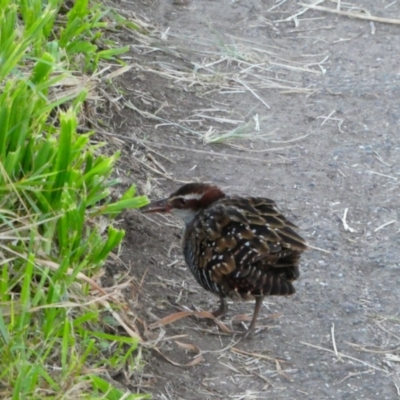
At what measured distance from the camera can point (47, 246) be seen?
4574 mm

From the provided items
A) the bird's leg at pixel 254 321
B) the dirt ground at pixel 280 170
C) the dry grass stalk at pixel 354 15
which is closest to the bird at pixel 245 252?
the bird's leg at pixel 254 321

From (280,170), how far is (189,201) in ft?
4.72

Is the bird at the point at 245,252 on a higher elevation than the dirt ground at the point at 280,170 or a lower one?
higher

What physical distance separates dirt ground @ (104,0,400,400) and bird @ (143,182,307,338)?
280 mm

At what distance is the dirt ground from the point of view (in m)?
5.29

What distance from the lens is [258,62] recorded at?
8500 mm

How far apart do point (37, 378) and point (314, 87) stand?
4.77 meters

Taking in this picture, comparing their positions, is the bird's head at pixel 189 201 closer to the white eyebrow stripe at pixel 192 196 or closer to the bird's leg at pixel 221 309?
the white eyebrow stripe at pixel 192 196

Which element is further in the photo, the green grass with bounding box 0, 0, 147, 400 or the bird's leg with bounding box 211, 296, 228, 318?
the bird's leg with bounding box 211, 296, 228, 318

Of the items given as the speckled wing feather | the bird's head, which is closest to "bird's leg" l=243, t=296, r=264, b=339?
the speckled wing feather

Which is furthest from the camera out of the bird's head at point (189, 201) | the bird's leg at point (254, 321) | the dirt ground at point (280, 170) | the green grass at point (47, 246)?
the bird's head at point (189, 201)

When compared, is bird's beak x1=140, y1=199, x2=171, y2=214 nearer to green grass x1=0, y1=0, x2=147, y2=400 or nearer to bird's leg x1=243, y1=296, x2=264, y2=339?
green grass x1=0, y1=0, x2=147, y2=400

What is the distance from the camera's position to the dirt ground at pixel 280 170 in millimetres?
5293

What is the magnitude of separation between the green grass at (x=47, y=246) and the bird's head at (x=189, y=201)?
635 millimetres
